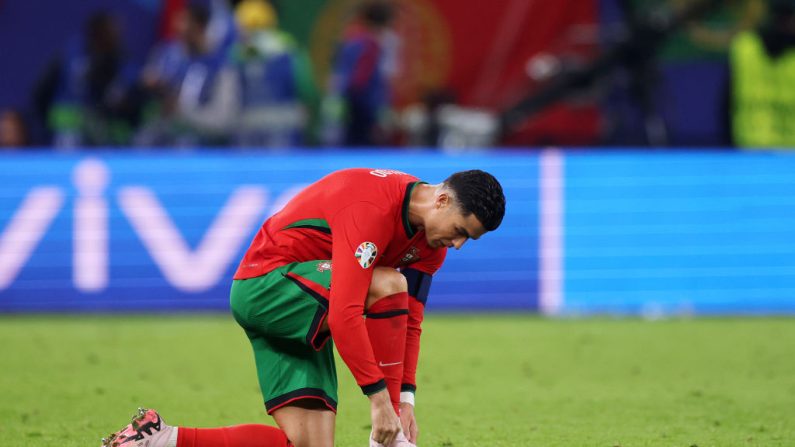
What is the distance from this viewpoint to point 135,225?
430 inches

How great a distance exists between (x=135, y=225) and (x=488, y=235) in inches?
116

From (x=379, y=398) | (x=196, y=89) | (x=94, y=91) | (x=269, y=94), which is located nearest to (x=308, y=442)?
(x=379, y=398)

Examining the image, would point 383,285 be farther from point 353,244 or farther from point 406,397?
point 406,397

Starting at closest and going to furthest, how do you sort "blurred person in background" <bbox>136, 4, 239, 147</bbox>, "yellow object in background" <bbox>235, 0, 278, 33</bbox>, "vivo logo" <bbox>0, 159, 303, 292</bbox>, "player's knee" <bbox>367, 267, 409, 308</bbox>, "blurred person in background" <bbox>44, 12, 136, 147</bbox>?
"player's knee" <bbox>367, 267, 409, 308</bbox>, "vivo logo" <bbox>0, 159, 303, 292</bbox>, "blurred person in background" <bbox>136, 4, 239, 147</bbox>, "yellow object in background" <bbox>235, 0, 278, 33</bbox>, "blurred person in background" <bbox>44, 12, 136, 147</bbox>

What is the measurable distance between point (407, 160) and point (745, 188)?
2913mm

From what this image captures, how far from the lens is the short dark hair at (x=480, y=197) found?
4.93 meters

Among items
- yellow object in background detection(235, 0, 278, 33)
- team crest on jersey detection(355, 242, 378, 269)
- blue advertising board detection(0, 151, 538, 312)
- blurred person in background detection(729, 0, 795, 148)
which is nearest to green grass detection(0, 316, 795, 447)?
blue advertising board detection(0, 151, 538, 312)

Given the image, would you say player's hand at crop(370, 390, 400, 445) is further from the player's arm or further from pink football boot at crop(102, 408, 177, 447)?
pink football boot at crop(102, 408, 177, 447)

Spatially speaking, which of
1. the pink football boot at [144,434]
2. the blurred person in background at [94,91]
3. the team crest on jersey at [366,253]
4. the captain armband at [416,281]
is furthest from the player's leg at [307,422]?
the blurred person in background at [94,91]

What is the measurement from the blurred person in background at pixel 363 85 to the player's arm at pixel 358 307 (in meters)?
9.12

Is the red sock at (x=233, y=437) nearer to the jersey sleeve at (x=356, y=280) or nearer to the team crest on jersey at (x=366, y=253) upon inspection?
the jersey sleeve at (x=356, y=280)

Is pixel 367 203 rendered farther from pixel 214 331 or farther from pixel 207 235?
pixel 207 235

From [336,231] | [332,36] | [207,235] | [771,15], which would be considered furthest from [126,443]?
[332,36]

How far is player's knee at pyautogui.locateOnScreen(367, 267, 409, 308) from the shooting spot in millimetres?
5043
